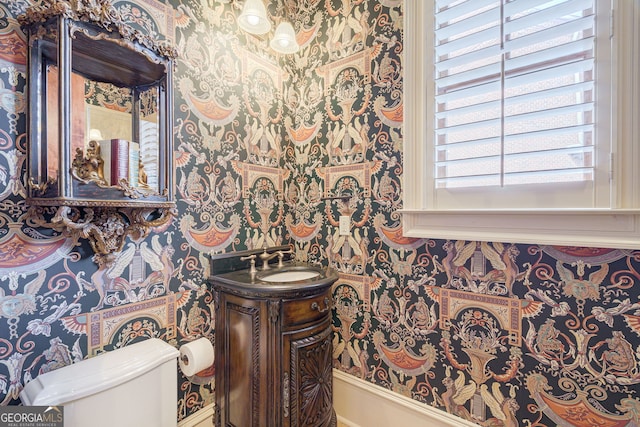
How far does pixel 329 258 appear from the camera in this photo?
1.81 meters

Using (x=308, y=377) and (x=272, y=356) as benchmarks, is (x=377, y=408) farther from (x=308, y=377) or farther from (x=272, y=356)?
(x=272, y=356)

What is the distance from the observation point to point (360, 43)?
1.65 metres

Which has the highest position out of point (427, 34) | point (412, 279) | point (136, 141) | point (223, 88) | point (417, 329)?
point (427, 34)

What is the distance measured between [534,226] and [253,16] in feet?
5.45

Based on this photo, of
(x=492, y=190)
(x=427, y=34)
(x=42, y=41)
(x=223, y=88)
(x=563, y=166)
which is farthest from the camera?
(x=223, y=88)

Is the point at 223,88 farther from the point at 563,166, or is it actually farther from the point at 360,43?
the point at 563,166

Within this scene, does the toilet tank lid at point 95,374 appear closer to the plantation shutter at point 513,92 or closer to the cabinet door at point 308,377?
the cabinet door at point 308,377

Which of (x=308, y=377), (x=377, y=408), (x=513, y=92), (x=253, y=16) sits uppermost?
(x=253, y=16)

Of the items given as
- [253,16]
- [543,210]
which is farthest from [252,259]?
[543,210]

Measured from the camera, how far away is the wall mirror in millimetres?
954

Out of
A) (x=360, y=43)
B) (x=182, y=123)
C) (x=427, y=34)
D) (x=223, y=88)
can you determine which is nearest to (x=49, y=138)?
(x=182, y=123)

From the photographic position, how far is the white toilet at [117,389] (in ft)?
3.01

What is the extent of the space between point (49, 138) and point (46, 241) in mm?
376

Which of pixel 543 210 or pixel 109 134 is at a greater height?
pixel 109 134
